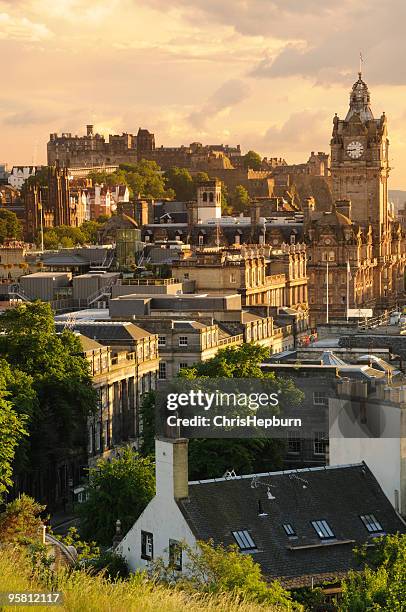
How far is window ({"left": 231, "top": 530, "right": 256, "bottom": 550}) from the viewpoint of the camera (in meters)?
57.2

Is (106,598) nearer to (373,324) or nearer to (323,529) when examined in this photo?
(323,529)

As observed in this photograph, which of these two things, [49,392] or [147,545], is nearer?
[147,545]

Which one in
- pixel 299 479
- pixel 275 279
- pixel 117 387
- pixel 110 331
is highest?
pixel 110 331

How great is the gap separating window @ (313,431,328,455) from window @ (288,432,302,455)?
0.72 meters

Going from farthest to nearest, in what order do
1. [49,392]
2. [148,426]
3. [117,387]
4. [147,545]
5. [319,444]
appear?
[117,387]
[49,392]
[148,426]
[319,444]
[147,545]

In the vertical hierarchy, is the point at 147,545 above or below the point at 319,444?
above

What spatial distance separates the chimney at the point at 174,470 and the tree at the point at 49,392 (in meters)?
26.4

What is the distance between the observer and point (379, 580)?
5094cm

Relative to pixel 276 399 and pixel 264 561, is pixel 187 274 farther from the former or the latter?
pixel 264 561

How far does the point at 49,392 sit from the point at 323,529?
3195cm

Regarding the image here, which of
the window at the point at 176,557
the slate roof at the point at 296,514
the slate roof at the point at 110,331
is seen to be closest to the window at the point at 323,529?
the slate roof at the point at 296,514

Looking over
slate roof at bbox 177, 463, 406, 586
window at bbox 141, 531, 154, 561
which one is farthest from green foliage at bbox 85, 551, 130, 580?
slate roof at bbox 177, 463, 406, 586

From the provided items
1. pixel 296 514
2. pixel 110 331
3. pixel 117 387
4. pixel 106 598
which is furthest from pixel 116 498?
pixel 110 331

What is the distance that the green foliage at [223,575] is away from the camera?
51312mm
